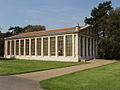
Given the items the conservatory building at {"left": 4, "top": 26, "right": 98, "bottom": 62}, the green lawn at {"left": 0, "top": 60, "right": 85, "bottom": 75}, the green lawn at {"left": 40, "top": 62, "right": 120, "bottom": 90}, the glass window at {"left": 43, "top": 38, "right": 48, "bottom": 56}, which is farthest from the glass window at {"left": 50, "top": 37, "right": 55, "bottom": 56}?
the green lawn at {"left": 40, "top": 62, "right": 120, "bottom": 90}

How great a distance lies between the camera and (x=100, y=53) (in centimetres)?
4097

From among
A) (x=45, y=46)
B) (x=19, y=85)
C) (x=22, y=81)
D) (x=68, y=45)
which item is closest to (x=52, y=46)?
(x=45, y=46)

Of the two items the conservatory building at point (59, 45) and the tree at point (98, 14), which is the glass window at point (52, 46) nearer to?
the conservatory building at point (59, 45)

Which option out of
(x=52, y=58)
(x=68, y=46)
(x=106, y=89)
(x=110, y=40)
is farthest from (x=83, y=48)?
(x=106, y=89)

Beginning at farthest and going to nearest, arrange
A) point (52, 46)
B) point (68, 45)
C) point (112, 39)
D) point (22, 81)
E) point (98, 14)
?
point (98, 14) → point (112, 39) → point (52, 46) → point (68, 45) → point (22, 81)

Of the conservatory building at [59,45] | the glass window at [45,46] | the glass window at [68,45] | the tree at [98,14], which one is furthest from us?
the tree at [98,14]

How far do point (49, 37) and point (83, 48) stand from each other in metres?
8.49

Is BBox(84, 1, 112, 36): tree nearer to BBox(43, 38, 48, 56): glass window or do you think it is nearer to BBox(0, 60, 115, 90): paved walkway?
BBox(43, 38, 48, 56): glass window

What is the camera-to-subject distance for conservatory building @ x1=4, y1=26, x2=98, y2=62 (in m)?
31.4

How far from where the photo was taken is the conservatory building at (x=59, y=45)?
31438 mm

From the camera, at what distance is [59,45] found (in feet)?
110

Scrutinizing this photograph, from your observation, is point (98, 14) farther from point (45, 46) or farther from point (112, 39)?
point (45, 46)

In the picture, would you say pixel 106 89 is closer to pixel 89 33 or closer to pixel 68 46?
pixel 68 46

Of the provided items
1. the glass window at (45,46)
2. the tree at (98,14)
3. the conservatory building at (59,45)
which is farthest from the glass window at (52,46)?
the tree at (98,14)
